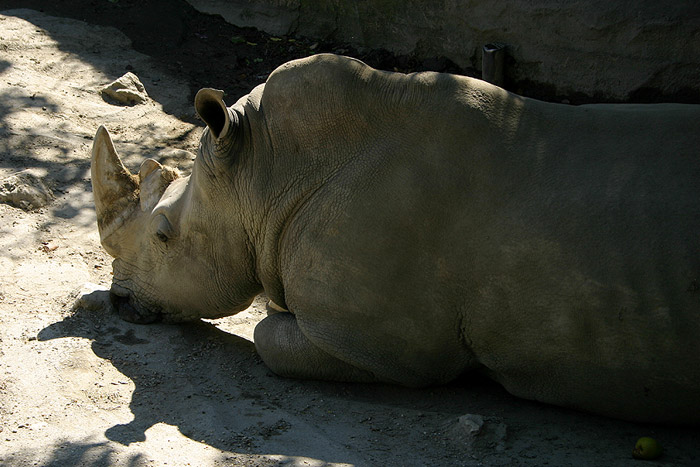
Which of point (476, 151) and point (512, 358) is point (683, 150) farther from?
point (512, 358)

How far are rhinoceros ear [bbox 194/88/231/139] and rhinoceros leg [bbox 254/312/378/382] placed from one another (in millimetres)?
1111

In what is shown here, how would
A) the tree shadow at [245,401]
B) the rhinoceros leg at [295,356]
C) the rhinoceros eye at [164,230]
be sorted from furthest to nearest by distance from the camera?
1. the rhinoceros eye at [164,230]
2. the rhinoceros leg at [295,356]
3. the tree shadow at [245,401]

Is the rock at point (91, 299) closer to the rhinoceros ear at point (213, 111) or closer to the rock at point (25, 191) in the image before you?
the rock at point (25, 191)

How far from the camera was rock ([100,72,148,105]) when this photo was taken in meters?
8.16

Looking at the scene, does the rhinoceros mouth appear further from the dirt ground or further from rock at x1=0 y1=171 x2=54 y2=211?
rock at x1=0 y1=171 x2=54 y2=211

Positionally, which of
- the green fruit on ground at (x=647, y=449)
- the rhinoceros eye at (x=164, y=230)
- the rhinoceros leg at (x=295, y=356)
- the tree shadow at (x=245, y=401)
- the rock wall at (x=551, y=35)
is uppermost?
the rock wall at (x=551, y=35)

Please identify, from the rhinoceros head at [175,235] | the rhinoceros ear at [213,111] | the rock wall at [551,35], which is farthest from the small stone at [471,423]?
the rock wall at [551,35]

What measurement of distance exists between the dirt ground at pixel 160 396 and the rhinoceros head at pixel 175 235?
0.64 feet

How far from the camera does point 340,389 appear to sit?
15.5 ft

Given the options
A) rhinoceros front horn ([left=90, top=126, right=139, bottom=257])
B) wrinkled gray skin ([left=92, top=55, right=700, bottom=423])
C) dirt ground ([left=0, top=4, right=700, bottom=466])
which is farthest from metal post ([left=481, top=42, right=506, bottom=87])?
rhinoceros front horn ([left=90, top=126, right=139, bottom=257])

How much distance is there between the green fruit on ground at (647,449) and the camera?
388 centimetres

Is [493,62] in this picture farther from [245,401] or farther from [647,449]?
[647,449]

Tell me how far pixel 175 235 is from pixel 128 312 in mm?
600

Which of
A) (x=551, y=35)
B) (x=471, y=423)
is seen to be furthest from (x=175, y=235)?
(x=551, y=35)
